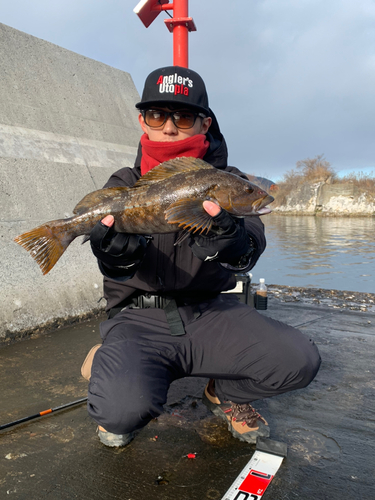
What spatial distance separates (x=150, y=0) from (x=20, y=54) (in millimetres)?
3883

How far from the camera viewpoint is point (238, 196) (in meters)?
2.32

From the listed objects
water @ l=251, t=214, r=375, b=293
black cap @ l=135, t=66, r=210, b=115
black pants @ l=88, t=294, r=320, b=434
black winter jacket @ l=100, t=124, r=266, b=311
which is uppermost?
black cap @ l=135, t=66, r=210, b=115

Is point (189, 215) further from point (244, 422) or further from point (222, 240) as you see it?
point (244, 422)

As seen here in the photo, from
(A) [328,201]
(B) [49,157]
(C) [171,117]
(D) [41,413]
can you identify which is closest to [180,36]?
(B) [49,157]

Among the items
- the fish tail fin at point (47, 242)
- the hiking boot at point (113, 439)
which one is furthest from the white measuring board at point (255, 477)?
the fish tail fin at point (47, 242)

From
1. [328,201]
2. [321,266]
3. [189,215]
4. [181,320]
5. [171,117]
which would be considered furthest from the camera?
[328,201]

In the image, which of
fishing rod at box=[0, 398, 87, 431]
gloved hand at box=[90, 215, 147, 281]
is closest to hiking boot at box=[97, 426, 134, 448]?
fishing rod at box=[0, 398, 87, 431]

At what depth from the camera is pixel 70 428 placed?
2.52 meters

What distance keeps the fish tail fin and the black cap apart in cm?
119

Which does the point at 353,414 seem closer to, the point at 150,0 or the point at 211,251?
the point at 211,251

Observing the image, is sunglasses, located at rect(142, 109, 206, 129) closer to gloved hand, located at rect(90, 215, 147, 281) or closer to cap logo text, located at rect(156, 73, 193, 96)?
cap logo text, located at rect(156, 73, 193, 96)

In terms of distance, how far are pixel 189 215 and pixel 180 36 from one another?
23.6ft

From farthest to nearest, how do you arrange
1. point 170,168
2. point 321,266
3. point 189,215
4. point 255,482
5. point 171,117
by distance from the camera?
point 321,266 < point 171,117 < point 170,168 < point 189,215 < point 255,482

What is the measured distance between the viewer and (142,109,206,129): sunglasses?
9.35ft
